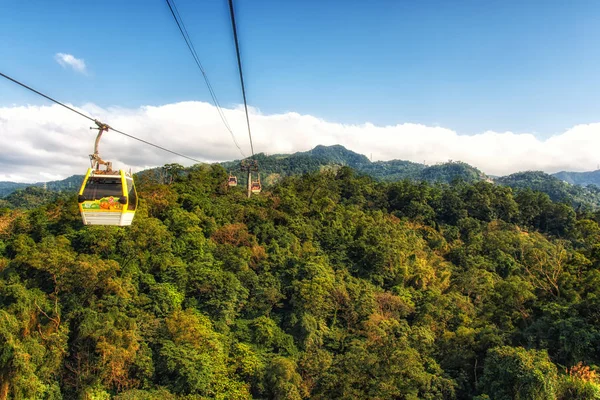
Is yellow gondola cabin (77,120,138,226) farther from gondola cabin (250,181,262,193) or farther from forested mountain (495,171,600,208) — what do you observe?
forested mountain (495,171,600,208)

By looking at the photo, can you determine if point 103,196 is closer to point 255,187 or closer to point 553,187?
point 255,187

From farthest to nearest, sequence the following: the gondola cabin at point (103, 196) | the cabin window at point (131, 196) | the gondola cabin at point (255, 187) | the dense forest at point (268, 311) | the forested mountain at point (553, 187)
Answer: the forested mountain at point (553, 187)
the gondola cabin at point (255, 187)
the dense forest at point (268, 311)
the cabin window at point (131, 196)
the gondola cabin at point (103, 196)

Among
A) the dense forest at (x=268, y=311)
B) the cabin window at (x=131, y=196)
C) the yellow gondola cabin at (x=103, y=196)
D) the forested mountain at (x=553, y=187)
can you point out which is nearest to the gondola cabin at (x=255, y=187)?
the dense forest at (x=268, y=311)

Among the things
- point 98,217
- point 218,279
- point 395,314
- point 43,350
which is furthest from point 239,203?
point 98,217

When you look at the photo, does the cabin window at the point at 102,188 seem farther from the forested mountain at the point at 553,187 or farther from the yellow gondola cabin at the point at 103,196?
the forested mountain at the point at 553,187

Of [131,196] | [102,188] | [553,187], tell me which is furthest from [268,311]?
[553,187]

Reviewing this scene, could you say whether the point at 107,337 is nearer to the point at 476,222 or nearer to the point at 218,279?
the point at 218,279

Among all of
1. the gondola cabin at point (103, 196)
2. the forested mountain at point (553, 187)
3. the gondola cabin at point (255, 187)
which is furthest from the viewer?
the forested mountain at point (553, 187)
